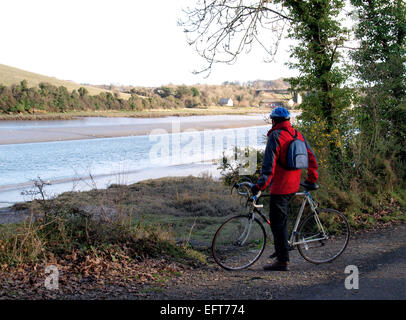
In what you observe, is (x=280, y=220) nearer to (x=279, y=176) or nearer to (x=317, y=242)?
(x=279, y=176)

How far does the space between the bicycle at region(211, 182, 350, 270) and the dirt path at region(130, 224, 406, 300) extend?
0.51ft

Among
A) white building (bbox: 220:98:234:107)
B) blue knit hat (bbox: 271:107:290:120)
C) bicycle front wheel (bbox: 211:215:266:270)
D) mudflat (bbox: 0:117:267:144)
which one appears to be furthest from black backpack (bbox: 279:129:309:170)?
white building (bbox: 220:98:234:107)

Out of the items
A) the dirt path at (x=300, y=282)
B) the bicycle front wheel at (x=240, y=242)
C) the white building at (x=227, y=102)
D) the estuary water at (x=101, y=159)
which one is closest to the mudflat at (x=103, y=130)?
the estuary water at (x=101, y=159)

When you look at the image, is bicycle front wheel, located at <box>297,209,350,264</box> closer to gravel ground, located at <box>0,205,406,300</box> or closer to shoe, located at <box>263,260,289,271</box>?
gravel ground, located at <box>0,205,406,300</box>

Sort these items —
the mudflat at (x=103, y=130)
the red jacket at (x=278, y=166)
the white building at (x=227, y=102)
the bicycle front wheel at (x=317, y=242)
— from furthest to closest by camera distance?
1. the white building at (x=227, y=102)
2. the mudflat at (x=103, y=130)
3. the bicycle front wheel at (x=317, y=242)
4. the red jacket at (x=278, y=166)

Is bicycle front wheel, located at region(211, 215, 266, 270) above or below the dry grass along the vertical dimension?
below

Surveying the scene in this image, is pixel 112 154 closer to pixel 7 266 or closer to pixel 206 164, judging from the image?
pixel 206 164

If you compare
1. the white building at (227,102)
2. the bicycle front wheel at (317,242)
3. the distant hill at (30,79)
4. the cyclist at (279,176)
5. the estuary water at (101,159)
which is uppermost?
the distant hill at (30,79)

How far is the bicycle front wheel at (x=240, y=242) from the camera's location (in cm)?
634

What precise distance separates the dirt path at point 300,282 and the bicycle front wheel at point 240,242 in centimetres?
16

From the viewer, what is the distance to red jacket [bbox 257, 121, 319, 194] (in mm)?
5672

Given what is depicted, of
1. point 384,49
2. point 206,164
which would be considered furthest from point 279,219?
point 206,164

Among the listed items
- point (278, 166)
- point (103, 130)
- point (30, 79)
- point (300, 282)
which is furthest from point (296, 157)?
point (30, 79)

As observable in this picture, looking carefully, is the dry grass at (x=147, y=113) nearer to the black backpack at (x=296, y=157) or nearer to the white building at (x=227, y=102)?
the white building at (x=227, y=102)
